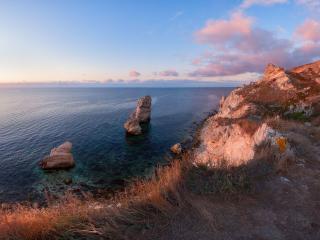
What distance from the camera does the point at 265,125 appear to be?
43.9ft

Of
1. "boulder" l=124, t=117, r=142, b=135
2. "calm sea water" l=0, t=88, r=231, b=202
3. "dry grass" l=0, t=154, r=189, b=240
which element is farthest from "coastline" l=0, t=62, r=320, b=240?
"boulder" l=124, t=117, r=142, b=135

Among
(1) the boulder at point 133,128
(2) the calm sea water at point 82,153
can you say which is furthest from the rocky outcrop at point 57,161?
(1) the boulder at point 133,128

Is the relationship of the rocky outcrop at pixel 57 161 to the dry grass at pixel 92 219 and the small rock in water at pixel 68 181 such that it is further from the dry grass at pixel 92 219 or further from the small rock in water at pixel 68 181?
the dry grass at pixel 92 219

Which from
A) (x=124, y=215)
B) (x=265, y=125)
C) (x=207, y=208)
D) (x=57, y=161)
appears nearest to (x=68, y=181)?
(x=57, y=161)

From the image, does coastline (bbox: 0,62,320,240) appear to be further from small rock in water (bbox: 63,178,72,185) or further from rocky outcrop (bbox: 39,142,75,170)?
rocky outcrop (bbox: 39,142,75,170)

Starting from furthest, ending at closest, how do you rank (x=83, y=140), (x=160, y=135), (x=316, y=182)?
1. (x=160, y=135)
2. (x=83, y=140)
3. (x=316, y=182)

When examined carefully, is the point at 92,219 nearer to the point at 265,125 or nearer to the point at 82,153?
the point at 265,125

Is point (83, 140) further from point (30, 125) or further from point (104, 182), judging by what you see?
point (30, 125)

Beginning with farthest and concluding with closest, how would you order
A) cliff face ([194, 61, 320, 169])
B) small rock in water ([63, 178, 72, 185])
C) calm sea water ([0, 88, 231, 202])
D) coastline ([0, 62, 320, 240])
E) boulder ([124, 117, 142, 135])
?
1. boulder ([124, 117, 142, 135])
2. small rock in water ([63, 178, 72, 185])
3. calm sea water ([0, 88, 231, 202])
4. cliff face ([194, 61, 320, 169])
5. coastline ([0, 62, 320, 240])

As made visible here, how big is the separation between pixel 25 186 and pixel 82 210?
22.6 meters

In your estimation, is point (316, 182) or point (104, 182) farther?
point (104, 182)

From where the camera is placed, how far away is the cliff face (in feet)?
31.1

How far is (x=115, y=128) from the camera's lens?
50469 mm

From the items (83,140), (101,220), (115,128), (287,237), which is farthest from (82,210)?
(115,128)
